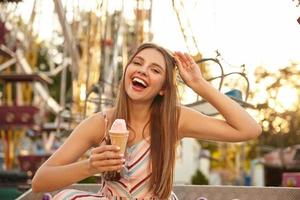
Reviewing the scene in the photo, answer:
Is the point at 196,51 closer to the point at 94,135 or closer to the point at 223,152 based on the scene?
the point at 94,135

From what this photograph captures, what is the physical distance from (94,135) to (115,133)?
1.71 ft

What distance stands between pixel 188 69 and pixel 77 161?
0.53m

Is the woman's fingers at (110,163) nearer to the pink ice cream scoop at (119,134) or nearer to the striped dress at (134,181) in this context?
the pink ice cream scoop at (119,134)

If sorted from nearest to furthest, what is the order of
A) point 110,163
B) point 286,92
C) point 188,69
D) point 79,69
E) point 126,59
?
point 110,163 → point 188,69 → point 126,59 → point 79,69 → point 286,92

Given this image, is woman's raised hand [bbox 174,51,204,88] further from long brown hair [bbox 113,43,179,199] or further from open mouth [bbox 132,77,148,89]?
open mouth [bbox 132,77,148,89]

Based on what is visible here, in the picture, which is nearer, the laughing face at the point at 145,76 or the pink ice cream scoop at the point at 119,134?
the pink ice cream scoop at the point at 119,134

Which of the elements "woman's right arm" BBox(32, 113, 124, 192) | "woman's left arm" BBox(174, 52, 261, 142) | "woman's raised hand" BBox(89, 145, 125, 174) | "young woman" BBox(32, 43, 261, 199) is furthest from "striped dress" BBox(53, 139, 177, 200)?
"woman's raised hand" BBox(89, 145, 125, 174)

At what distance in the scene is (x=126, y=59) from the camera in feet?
18.6

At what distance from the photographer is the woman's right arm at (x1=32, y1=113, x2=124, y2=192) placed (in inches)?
90.3

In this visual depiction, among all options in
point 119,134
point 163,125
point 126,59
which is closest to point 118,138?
point 119,134

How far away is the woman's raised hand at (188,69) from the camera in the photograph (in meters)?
2.83

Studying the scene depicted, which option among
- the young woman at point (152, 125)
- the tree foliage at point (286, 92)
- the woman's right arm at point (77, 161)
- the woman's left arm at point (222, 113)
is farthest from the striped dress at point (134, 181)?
the tree foliage at point (286, 92)

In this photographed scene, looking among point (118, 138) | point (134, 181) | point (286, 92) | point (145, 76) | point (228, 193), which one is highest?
point (286, 92)

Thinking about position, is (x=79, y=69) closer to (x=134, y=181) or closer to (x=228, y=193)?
(x=228, y=193)
